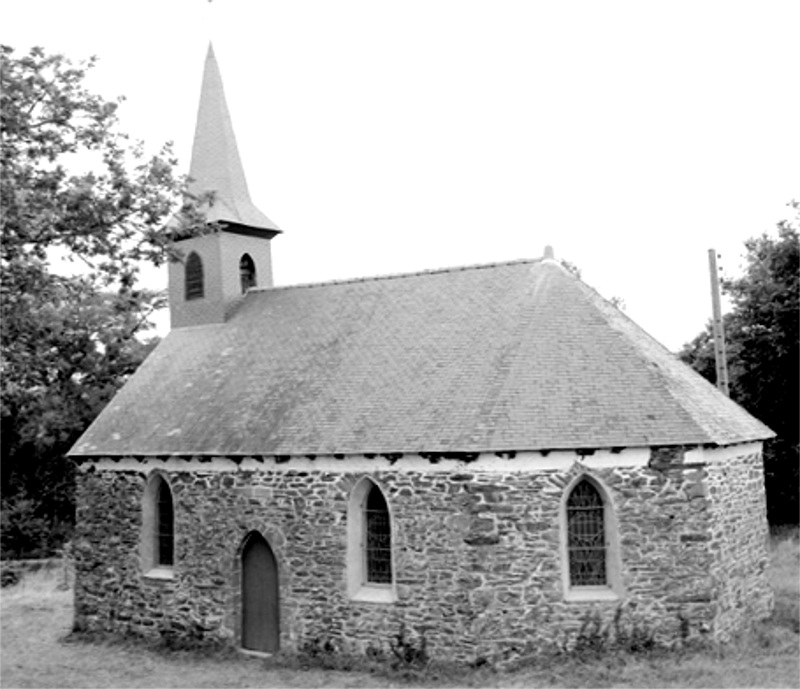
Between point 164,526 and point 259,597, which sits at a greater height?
point 164,526

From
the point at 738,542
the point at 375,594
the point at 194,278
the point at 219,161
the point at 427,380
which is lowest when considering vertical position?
the point at 375,594

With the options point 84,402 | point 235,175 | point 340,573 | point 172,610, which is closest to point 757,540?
point 340,573

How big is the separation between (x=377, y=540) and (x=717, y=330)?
1265 centimetres

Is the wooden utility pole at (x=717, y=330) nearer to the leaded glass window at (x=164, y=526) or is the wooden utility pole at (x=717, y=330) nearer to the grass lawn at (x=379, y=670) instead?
the grass lawn at (x=379, y=670)

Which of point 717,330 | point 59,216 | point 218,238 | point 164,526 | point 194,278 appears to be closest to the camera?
point 59,216

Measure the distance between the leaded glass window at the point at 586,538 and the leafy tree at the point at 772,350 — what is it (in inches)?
704

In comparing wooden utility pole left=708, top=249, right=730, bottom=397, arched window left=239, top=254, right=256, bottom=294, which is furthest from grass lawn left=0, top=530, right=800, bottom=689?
arched window left=239, top=254, right=256, bottom=294

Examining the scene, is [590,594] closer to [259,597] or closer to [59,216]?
[259,597]

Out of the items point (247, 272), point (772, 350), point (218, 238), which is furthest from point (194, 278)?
point (772, 350)

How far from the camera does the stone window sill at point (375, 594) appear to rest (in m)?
16.3

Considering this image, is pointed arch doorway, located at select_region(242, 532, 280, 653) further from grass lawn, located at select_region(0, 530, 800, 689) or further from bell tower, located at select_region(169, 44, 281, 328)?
bell tower, located at select_region(169, 44, 281, 328)

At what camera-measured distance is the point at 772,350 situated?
31625 millimetres

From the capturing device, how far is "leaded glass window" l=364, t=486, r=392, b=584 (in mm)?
16859

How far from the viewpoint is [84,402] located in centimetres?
4112
